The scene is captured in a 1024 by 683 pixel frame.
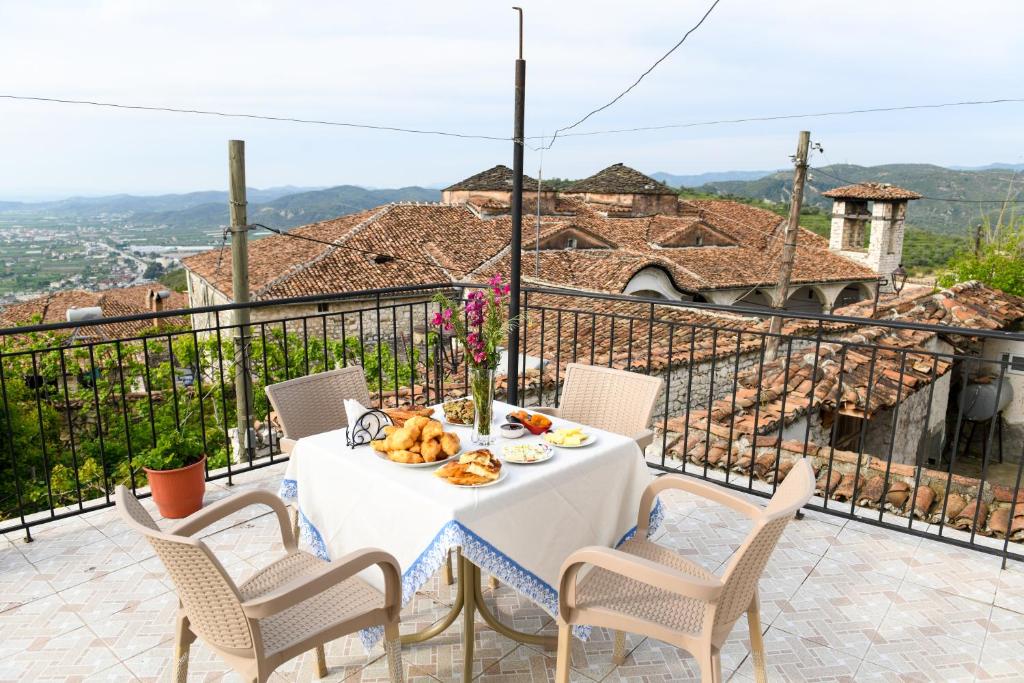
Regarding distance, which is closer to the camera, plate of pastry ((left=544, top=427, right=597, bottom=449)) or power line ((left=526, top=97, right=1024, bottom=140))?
plate of pastry ((left=544, top=427, right=597, bottom=449))

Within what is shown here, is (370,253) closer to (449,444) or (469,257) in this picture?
(469,257)

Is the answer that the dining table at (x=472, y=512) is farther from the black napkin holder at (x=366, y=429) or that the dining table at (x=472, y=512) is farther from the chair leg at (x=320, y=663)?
the chair leg at (x=320, y=663)

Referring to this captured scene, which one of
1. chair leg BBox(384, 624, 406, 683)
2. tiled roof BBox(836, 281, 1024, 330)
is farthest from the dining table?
tiled roof BBox(836, 281, 1024, 330)

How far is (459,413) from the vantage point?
8.52 ft

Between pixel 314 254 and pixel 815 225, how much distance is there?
28.7 metres

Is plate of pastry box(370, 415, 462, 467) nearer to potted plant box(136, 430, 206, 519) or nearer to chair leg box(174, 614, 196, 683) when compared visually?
chair leg box(174, 614, 196, 683)

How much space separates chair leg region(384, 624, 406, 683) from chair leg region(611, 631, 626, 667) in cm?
83

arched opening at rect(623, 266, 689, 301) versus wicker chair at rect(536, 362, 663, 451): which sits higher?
wicker chair at rect(536, 362, 663, 451)

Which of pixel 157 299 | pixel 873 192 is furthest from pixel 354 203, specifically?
pixel 873 192

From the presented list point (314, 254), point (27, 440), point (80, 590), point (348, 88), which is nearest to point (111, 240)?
point (314, 254)

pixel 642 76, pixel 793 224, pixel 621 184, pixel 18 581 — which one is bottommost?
pixel 18 581

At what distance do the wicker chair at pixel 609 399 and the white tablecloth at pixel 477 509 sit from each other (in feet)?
1.67

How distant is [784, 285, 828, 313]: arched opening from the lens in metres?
25.1

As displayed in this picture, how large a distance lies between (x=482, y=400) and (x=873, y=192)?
2709 cm
